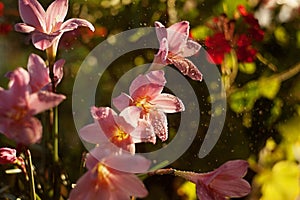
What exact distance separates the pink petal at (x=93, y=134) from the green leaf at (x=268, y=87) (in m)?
0.65

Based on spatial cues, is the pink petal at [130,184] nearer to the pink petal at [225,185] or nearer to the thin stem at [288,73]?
the pink petal at [225,185]

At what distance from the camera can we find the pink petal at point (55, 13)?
0.56 m

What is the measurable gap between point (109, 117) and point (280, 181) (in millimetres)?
757

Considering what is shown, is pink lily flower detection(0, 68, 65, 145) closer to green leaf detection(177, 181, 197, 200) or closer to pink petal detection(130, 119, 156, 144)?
pink petal detection(130, 119, 156, 144)

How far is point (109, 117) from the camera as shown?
49cm

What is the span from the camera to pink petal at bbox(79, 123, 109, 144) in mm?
490

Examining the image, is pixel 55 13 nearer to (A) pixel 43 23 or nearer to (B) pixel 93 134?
(A) pixel 43 23

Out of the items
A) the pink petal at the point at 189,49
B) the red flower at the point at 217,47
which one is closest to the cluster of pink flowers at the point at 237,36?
the red flower at the point at 217,47

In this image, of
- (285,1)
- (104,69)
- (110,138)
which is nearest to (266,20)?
(285,1)

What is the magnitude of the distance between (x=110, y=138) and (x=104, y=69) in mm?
492

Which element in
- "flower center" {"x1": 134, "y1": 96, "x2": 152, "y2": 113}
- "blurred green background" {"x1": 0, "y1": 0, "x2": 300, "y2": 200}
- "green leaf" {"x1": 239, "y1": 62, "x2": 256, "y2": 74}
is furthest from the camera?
"green leaf" {"x1": 239, "y1": 62, "x2": 256, "y2": 74}

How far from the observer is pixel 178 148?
0.87 metres

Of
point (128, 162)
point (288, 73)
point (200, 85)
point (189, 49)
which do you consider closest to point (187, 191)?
point (200, 85)

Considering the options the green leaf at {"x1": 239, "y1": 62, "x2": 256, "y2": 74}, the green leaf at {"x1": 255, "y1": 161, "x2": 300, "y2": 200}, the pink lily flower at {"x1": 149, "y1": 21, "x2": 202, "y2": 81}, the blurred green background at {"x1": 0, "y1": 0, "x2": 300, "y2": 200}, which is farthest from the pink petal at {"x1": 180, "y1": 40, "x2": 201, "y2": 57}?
the green leaf at {"x1": 255, "y1": 161, "x2": 300, "y2": 200}
